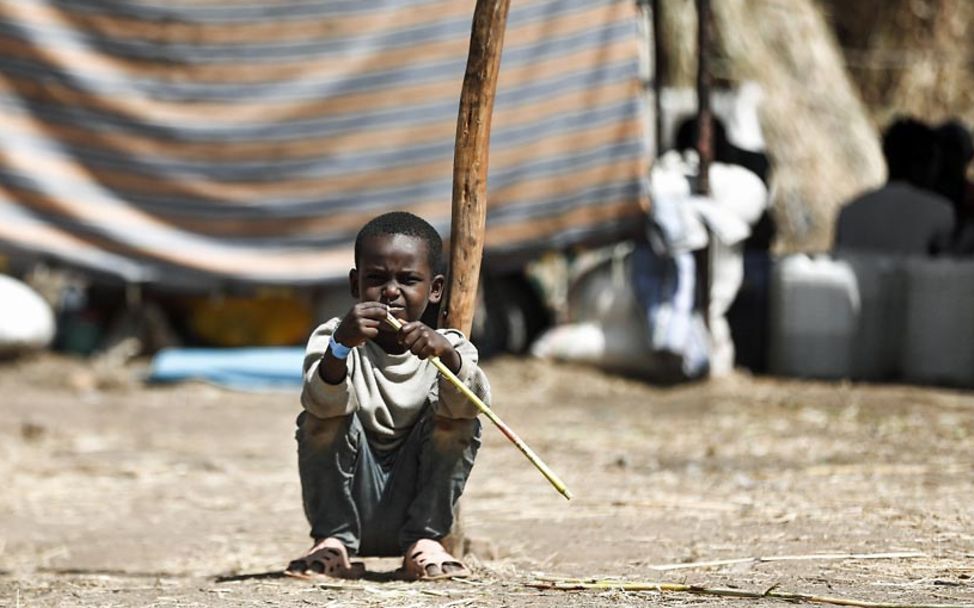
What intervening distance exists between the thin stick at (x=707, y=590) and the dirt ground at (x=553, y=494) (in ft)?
0.16

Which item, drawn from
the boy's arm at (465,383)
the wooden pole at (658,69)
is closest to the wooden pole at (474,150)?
the boy's arm at (465,383)

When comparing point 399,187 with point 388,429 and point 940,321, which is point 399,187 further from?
point 388,429

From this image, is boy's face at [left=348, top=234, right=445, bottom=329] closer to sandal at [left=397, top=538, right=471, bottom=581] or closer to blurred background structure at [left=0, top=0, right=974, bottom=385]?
sandal at [left=397, top=538, right=471, bottom=581]

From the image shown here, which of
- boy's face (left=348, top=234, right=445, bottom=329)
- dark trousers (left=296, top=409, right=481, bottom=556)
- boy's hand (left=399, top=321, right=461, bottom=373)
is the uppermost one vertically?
boy's face (left=348, top=234, right=445, bottom=329)

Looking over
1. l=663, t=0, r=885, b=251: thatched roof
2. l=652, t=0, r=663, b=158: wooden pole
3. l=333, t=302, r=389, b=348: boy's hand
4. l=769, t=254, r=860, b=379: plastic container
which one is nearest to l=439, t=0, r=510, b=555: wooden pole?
l=333, t=302, r=389, b=348: boy's hand

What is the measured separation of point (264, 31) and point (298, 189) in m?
0.87

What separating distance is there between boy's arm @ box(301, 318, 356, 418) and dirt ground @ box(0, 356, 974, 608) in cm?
41

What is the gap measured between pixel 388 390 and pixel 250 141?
4941 millimetres

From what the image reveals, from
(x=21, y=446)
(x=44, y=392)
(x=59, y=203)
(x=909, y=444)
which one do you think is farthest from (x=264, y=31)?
(x=909, y=444)

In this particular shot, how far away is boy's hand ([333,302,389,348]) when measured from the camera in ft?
11.0

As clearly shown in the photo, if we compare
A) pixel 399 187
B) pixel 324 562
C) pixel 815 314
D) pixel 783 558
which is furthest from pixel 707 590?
pixel 399 187

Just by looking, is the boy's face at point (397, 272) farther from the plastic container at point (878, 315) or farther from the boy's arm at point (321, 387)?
the plastic container at point (878, 315)

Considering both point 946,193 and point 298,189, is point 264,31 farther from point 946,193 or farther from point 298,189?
point 946,193

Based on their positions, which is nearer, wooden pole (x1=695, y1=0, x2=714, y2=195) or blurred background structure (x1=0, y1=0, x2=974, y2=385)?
wooden pole (x1=695, y1=0, x2=714, y2=195)
